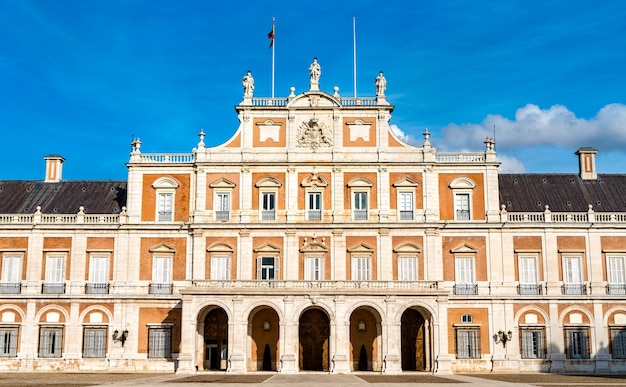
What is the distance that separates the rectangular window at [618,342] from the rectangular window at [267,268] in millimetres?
23421

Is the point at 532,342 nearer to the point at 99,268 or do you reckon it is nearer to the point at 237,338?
the point at 237,338

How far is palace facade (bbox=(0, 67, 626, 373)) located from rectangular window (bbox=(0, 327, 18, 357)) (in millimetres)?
87

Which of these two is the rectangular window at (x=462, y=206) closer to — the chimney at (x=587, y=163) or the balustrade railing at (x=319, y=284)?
the balustrade railing at (x=319, y=284)

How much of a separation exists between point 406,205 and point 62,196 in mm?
26159

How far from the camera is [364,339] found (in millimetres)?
52688

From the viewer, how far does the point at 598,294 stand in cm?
5325

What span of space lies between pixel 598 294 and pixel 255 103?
27.2 meters

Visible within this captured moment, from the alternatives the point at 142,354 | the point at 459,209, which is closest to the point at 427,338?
the point at 459,209

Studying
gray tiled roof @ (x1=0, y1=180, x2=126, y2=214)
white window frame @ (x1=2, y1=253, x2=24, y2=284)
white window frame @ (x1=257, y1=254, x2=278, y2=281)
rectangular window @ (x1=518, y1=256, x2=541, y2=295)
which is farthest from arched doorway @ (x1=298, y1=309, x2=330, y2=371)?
white window frame @ (x1=2, y1=253, x2=24, y2=284)

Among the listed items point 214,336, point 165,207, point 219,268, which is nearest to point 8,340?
point 165,207

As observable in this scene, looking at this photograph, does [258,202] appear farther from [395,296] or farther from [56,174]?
[56,174]

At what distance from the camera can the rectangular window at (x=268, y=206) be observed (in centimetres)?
5406

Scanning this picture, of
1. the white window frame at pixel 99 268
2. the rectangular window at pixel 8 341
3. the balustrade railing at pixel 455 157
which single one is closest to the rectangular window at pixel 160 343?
the white window frame at pixel 99 268

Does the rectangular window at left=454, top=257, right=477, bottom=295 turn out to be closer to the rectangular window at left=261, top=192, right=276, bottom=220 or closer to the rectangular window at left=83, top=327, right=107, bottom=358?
the rectangular window at left=261, top=192, right=276, bottom=220
